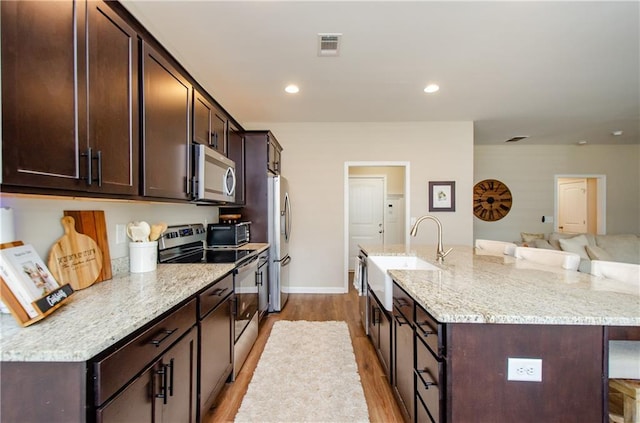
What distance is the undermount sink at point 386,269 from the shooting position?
1784 millimetres

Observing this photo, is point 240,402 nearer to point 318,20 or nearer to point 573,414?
point 573,414

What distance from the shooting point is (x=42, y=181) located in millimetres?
970

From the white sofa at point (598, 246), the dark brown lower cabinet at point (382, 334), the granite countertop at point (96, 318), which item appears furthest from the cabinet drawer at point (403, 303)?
the white sofa at point (598, 246)

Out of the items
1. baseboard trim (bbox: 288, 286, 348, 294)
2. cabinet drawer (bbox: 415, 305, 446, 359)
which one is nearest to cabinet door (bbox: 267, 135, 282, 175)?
baseboard trim (bbox: 288, 286, 348, 294)

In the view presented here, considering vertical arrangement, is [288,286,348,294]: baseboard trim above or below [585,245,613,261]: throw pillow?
below

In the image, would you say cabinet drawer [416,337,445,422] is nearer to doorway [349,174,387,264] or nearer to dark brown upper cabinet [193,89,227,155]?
dark brown upper cabinet [193,89,227,155]

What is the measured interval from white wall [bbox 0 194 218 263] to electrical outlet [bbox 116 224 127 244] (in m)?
0.02

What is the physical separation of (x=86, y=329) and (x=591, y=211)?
8.31 m

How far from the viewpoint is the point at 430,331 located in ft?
3.76

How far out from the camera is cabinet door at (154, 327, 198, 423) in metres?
1.18

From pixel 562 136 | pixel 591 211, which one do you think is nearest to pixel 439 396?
pixel 562 136

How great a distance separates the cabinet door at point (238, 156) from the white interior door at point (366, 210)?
304 centimetres

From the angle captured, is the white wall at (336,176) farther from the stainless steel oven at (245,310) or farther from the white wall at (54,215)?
the white wall at (54,215)

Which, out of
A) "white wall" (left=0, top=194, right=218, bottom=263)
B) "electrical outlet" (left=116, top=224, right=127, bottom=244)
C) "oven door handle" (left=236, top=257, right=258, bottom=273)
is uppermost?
"white wall" (left=0, top=194, right=218, bottom=263)
